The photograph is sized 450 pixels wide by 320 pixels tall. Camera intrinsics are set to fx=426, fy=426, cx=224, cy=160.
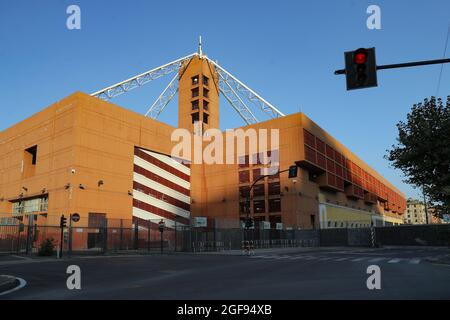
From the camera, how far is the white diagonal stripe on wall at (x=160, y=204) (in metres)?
55.6

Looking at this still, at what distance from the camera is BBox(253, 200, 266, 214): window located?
214 feet

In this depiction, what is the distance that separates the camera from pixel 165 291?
11.0 m

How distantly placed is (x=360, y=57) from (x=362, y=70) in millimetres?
339

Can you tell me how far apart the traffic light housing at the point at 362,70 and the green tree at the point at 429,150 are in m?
14.4

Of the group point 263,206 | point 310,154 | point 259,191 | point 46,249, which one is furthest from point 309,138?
point 46,249

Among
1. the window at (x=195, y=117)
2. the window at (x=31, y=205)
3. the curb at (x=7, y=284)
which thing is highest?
the window at (x=195, y=117)

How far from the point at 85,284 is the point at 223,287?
14.5ft

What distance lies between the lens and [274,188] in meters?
64.2

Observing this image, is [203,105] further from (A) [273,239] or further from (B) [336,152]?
(A) [273,239]

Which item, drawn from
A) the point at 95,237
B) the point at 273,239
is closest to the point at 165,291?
the point at 95,237

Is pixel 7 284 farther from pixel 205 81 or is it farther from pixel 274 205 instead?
pixel 205 81

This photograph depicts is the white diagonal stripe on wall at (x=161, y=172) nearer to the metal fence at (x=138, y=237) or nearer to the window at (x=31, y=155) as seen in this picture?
the window at (x=31, y=155)

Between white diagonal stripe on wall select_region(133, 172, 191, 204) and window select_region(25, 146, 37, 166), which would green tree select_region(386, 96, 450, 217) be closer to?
white diagonal stripe on wall select_region(133, 172, 191, 204)

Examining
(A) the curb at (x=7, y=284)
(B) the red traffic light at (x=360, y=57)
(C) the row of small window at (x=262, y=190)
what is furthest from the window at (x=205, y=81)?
(B) the red traffic light at (x=360, y=57)
